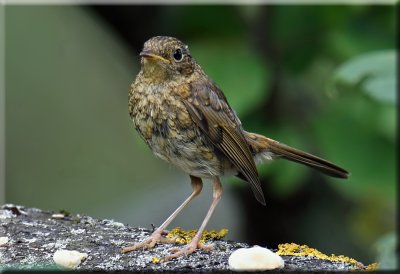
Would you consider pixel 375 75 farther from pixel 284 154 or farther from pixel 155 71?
pixel 155 71

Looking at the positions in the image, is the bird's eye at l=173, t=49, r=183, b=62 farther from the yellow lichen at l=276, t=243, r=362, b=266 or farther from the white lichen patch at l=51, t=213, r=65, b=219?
the yellow lichen at l=276, t=243, r=362, b=266

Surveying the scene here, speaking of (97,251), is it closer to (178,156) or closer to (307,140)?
(178,156)

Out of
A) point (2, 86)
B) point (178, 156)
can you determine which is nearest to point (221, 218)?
point (2, 86)

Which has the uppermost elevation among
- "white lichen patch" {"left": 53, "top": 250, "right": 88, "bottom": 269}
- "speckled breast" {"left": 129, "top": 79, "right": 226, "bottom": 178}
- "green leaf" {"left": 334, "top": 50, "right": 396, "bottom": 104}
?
"green leaf" {"left": 334, "top": 50, "right": 396, "bottom": 104}

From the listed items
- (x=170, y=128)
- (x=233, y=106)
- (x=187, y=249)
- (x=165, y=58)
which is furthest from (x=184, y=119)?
(x=233, y=106)

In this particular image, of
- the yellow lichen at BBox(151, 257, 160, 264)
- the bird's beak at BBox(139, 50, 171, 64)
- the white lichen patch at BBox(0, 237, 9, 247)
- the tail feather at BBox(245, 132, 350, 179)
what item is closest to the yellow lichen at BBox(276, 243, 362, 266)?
the yellow lichen at BBox(151, 257, 160, 264)
